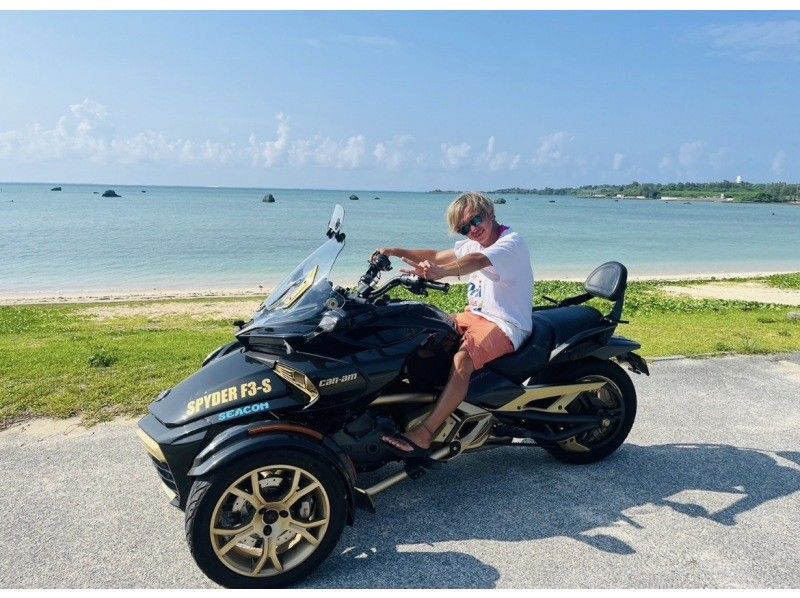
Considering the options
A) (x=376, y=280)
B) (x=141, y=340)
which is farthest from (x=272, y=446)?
(x=141, y=340)

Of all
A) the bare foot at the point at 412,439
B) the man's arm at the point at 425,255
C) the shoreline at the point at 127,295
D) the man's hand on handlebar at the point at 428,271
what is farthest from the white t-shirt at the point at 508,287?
the shoreline at the point at 127,295

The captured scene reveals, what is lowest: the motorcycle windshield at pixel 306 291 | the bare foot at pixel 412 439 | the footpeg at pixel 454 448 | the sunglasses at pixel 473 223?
the footpeg at pixel 454 448

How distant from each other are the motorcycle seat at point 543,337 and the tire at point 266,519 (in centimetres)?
137

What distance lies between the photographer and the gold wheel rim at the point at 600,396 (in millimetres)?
4285

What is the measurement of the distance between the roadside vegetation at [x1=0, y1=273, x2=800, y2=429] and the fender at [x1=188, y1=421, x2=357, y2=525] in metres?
2.50

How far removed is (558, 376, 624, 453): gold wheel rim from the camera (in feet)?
14.1

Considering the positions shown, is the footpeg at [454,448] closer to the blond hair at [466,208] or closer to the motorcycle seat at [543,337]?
the motorcycle seat at [543,337]

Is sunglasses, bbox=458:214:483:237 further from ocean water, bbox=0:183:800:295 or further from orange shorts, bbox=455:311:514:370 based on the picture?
ocean water, bbox=0:183:800:295

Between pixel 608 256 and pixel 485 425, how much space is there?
29.0 m

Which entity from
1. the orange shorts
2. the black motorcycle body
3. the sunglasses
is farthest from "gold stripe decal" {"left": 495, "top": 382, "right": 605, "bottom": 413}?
the sunglasses

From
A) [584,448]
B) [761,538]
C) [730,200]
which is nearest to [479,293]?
[584,448]

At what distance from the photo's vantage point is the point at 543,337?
4078 millimetres

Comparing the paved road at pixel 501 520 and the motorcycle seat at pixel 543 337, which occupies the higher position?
the motorcycle seat at pixel 543 337
